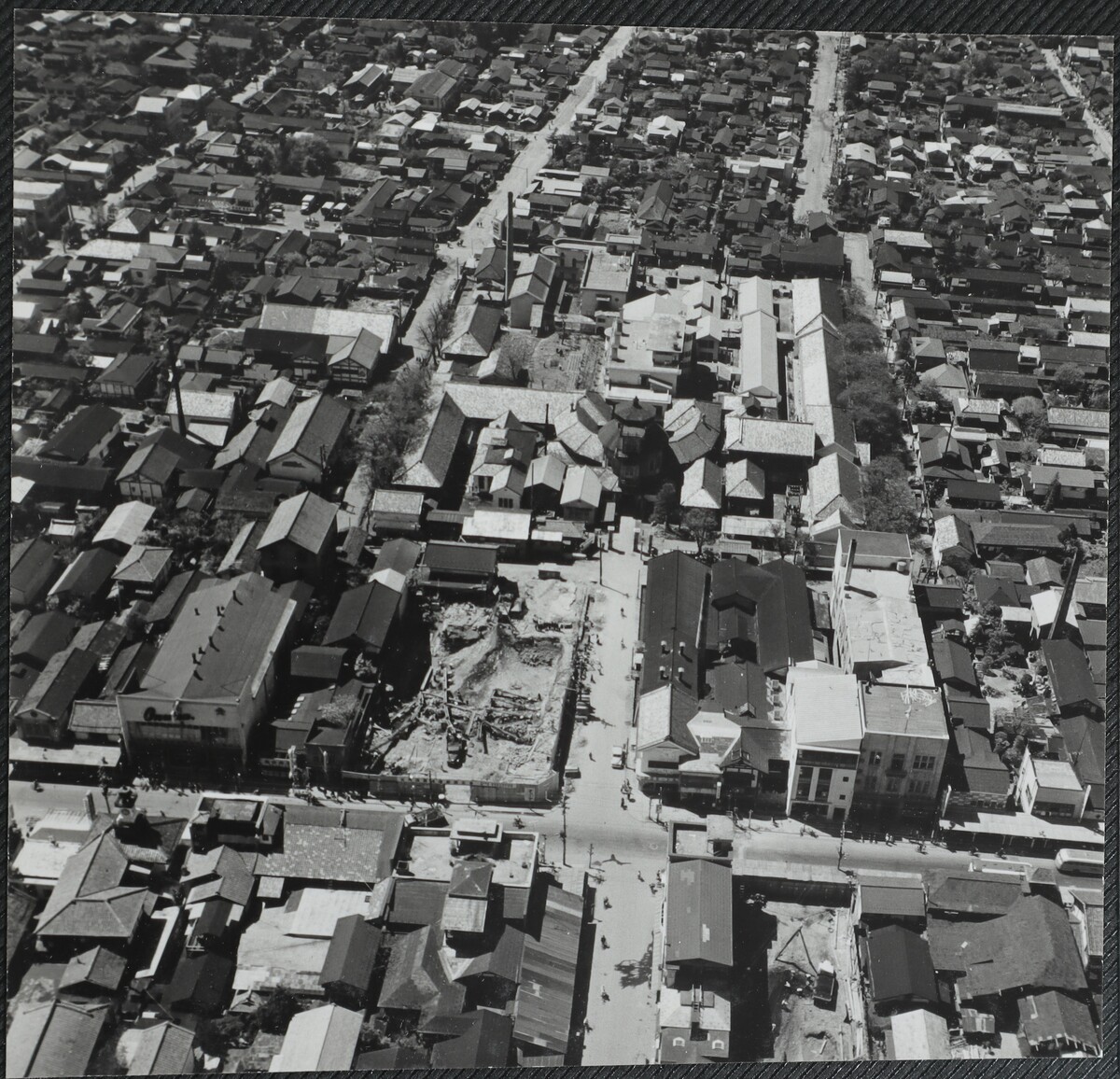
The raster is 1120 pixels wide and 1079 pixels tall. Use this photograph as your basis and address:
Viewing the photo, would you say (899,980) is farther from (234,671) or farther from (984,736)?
(234,671)

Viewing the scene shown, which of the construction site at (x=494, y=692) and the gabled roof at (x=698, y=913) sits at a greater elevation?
the gabled roof at (x=698, y=913)

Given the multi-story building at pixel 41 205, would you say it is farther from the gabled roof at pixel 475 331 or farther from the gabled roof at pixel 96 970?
the gabled roof at pixel 96 970

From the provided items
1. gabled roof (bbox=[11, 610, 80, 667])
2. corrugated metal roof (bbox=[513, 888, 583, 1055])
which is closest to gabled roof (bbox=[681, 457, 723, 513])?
corrugated metal roof (bbox=[513, 888, 583, 1055])

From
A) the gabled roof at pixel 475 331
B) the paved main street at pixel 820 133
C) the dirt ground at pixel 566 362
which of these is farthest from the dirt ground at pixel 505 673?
the paved main street at pixel 820 133

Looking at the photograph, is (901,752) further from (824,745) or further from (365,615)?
(365,615)

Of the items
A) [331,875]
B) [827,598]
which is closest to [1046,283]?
[827,598]

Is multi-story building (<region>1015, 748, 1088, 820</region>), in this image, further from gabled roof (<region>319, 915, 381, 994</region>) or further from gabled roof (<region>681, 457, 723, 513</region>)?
gabled roof (<region>319, 915, 381, 994</region>)
